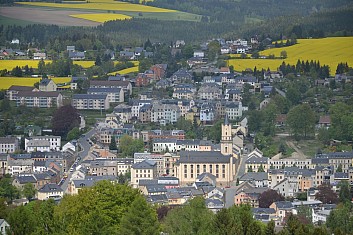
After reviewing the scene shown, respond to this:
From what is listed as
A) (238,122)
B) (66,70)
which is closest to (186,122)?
(238,122)

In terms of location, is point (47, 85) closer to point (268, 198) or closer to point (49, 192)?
point (49, 192)

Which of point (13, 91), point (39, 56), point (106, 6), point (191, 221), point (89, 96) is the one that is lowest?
point (106, 6)

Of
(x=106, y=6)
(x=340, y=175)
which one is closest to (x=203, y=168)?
(x=340, y=175)

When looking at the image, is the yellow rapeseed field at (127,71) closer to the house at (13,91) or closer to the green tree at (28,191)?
the house at (13,91)

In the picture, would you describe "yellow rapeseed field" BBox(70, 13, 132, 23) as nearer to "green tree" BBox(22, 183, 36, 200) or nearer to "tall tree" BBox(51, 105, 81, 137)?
"tall tree" BBox(51, 105, 81, 137)

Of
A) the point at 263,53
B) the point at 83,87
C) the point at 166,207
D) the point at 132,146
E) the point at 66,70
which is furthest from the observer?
the point at 263,53

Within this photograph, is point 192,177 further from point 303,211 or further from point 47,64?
point 47,64

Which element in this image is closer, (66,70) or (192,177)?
(192,177)
